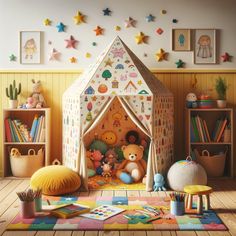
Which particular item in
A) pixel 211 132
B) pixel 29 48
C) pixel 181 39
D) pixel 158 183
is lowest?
pixel 158 183

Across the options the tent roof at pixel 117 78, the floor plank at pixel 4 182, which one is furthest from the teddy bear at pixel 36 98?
the floor plank at pixel 4 182

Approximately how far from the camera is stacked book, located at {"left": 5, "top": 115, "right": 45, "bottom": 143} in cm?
532

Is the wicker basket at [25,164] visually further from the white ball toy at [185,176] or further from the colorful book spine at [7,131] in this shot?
the white ball toy at [185,176]

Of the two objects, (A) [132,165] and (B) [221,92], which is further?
(B) [221,92]

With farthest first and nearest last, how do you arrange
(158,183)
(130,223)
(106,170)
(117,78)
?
(106,170) < (117,78) < (158,183) < (130,223)

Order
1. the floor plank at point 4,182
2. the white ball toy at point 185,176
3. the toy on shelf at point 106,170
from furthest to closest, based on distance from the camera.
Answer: the toy on shelf at point 106,170, the floor plank at point 4,182, the white ball toy at point 185,176

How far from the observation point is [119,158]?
5523 mm

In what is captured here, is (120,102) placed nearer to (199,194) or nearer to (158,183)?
(158,183)

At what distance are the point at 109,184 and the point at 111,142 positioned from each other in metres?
0.75

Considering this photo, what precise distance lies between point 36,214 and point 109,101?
62.4 inches

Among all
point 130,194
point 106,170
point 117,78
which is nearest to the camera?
point 130,194

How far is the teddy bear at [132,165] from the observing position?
504 cm

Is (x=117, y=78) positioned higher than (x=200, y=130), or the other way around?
(x=117, y=78)

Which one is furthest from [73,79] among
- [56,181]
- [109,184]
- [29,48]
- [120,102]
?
[56,181]
